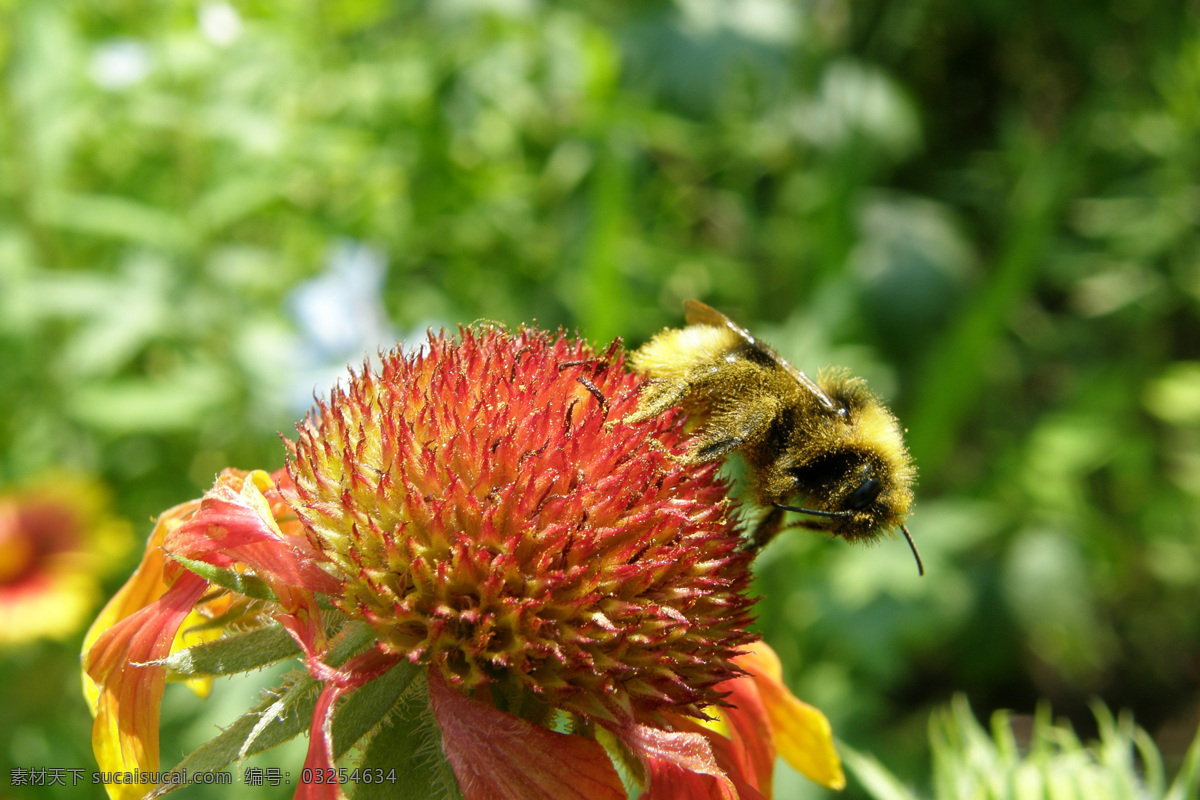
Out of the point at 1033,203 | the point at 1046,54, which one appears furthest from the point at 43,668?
the point at 1046,54

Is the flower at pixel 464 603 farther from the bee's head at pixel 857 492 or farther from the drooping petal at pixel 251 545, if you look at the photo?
the bee's head at pixel 857 492

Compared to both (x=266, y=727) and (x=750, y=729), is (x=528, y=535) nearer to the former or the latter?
(x=266, y=727)

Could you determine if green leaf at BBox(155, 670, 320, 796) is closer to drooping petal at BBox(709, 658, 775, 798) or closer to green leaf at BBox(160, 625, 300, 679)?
green leaf at BBox(160, 625, 300, 679)

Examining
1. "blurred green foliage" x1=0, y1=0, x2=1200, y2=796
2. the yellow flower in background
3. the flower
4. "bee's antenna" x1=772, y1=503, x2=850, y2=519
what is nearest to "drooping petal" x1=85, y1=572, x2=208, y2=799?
the flower

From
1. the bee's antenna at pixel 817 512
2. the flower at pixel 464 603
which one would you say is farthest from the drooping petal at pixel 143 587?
the bee's antenna at pixel 817 512

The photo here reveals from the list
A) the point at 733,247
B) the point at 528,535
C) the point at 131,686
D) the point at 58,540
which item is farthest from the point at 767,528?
the point at 733,247

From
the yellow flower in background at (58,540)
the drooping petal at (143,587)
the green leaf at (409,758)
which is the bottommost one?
the green leaf at (409,758)
